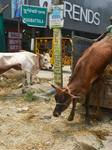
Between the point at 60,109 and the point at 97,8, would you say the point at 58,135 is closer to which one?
the point at 60,109

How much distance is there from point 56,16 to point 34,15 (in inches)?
67.2

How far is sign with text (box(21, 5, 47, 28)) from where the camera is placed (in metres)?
7.62

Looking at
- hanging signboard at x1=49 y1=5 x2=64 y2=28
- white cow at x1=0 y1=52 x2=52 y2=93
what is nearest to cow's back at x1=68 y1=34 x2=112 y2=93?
hanging signboard at x1=49 y1=5 x2=64 y2=28

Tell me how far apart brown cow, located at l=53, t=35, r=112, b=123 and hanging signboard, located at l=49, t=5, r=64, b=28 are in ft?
8.56

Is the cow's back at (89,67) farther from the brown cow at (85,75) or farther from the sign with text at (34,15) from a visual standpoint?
the sign with text at (34,15)

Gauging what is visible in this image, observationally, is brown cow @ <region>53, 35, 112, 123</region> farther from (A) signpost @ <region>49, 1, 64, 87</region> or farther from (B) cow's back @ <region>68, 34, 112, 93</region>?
(A) signpost @ <region>49, 1, 64, 87</region>

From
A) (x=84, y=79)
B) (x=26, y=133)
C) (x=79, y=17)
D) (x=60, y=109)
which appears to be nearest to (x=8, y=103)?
(x=26, y=133)

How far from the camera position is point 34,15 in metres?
7.59

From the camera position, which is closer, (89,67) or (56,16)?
(89,67)

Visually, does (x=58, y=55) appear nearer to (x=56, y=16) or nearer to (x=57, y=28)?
(x=57, y=28)

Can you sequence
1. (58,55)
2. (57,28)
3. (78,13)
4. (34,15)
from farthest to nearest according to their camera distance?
(78,13)
(34,15)
(58,55)
(57,28)

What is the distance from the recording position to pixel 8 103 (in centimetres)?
546

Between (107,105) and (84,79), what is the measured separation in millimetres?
1018

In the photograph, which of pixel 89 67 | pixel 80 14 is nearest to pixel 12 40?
pixel 80 14
